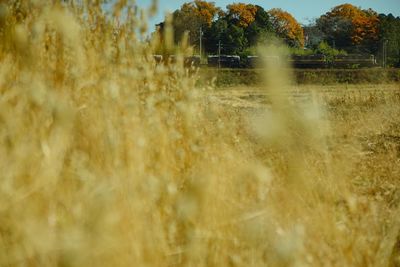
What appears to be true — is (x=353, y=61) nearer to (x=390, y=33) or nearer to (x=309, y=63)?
(x=309, y=63)

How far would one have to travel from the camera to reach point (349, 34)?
1641 inches

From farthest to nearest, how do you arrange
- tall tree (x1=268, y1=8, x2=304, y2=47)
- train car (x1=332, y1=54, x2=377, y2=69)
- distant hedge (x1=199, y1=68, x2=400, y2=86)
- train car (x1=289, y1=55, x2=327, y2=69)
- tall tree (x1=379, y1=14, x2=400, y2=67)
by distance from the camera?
tall tree (x1=268, y1=8, x2=304, y2=47), tall tree (x1=379, y1=14, x2=400, y2=67), train car (x1=332, y1=54, x2=377, y2=69), train car (x1=289, y1=55, x2=327, y2=69), distant hedge (x1=199, y1=68, x2=400, y2=86)

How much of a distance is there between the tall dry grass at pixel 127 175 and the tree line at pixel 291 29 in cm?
2416

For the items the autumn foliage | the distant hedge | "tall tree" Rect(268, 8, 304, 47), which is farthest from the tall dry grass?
"tall tree" Rect(268, 8, 304, 47)

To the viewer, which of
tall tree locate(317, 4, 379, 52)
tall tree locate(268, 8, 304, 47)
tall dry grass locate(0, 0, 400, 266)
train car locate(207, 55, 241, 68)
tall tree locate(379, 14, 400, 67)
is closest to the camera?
tall dry grass locate(0, 0, 400, 266)

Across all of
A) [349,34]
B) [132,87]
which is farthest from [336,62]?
[349,34]

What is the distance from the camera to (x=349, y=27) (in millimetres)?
43125

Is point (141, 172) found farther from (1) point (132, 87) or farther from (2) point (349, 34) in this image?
(2) point (349, 34)

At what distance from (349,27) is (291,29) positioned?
6846 mm

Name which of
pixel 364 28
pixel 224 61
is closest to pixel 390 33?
pixel 364 28

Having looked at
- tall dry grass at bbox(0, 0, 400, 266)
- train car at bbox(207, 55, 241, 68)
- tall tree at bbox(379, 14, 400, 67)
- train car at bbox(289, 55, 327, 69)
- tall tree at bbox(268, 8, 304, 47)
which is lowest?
tall dry grass at bbox(0, 0, 400, 266)

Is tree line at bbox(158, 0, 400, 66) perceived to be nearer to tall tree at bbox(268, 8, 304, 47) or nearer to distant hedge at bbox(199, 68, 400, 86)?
tall tree at bbox(268, 8, 304, 47)

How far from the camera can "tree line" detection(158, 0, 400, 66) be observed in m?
30.6

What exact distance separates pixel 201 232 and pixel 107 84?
2.16ft
